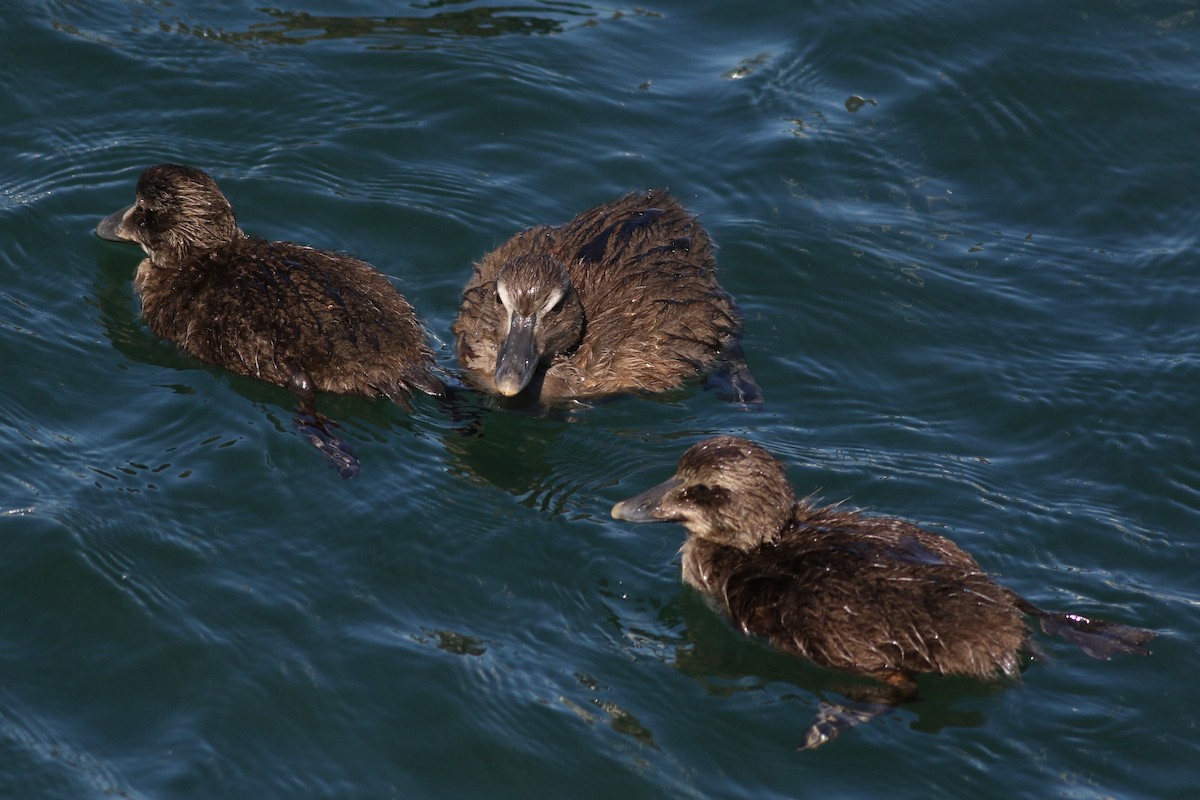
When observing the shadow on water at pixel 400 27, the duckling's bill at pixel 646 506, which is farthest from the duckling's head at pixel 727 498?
the shadow on water at pixel 400 27

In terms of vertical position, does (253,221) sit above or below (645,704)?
above

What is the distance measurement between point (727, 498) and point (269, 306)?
9.14ft

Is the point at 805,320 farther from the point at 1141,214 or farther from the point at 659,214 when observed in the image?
the point at 1141,214

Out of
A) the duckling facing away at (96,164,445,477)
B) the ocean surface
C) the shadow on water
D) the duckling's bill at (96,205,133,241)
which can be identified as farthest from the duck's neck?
the shadow on water

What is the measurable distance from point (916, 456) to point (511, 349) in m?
2.22

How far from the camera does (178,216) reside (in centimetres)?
900

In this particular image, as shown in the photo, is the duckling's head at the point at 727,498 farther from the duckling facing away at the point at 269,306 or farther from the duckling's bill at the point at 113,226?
the duckling's bill at the point at 113,226

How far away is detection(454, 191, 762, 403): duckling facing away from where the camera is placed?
8.45 meters

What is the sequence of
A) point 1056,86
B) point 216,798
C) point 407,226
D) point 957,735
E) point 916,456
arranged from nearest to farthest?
point 216,798, point 957,735, point 916,456, point 407,226, point 1056,86

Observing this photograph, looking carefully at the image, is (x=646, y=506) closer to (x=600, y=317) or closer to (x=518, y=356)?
(x=518, y=356)

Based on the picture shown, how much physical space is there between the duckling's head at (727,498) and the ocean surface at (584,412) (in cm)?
36

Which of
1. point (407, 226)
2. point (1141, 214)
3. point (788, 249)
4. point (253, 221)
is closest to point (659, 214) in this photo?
point (788, 249)

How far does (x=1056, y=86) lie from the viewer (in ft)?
37.9

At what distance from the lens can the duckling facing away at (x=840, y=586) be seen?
668 cm
